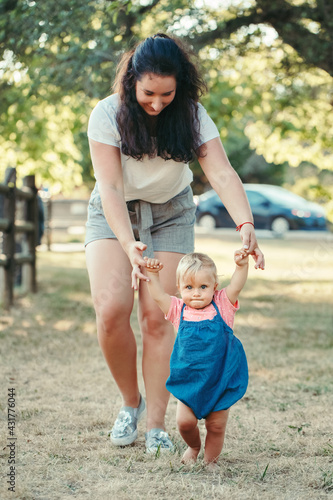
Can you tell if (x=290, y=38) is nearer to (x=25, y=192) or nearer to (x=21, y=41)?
(x=21, y=41)

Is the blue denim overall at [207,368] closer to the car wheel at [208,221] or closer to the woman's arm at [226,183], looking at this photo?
the woman's arm at [226,183]

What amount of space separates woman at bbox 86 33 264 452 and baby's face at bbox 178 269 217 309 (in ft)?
0.65

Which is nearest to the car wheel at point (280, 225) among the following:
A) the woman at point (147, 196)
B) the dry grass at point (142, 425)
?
the dry grass at point (142, 425)

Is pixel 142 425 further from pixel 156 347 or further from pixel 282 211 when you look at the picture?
pixel 282 211

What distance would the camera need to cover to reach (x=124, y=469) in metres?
2.76

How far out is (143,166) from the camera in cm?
300

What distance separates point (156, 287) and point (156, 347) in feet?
1.65

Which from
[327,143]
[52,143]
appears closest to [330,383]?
[327,143]

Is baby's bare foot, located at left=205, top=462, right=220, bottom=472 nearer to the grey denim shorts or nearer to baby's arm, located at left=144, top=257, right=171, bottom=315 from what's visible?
baby's arm, located at left=144, top=257, right=171, bottom=315

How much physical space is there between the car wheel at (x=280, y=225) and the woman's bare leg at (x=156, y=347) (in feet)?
56.8

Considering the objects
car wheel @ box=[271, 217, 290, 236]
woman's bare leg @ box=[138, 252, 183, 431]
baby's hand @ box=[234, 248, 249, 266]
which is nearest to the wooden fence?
woman's bare leg @ box=[138, 252, 183, 431]

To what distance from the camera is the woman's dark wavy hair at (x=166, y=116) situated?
113 inches

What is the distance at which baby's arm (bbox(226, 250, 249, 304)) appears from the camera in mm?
2627

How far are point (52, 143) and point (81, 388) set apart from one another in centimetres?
793
